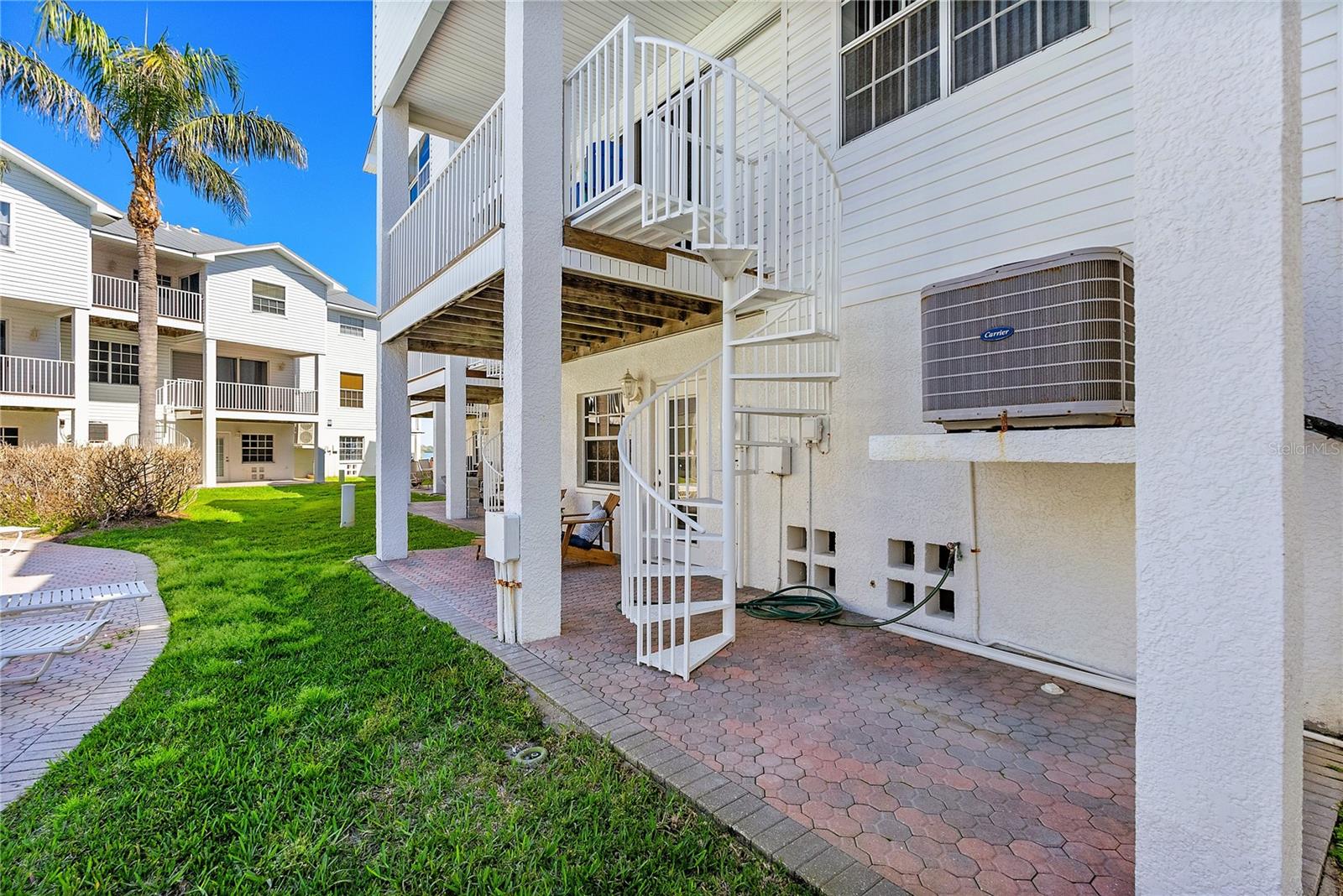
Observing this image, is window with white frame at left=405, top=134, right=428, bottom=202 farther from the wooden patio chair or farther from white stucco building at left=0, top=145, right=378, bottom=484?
the wooden patio chair

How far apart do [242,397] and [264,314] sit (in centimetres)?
308

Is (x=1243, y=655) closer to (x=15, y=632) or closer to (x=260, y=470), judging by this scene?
(x=15, y=632)

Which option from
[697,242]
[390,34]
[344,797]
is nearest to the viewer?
[344,797]

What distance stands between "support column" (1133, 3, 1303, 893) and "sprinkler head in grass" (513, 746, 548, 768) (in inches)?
91.0

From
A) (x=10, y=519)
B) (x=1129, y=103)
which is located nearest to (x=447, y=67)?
(x=1129, y=103)

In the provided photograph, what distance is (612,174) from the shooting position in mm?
4230

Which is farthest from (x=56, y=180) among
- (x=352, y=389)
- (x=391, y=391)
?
(x=391, y=391)

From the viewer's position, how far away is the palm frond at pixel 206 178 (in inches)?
515

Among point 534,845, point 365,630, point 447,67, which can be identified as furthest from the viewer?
point 447,67

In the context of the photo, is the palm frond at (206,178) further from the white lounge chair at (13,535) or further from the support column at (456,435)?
the white lounge chair at (13,535)

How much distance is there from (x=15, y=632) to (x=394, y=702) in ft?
9.61

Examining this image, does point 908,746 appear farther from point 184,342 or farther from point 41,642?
point 184,342

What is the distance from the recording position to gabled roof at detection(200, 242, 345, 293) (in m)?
19.1

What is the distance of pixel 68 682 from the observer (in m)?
3.79
